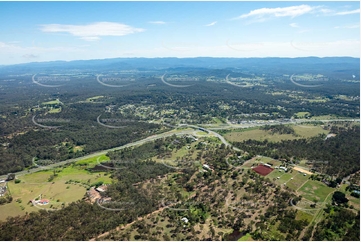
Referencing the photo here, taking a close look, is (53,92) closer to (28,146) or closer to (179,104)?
(179,104)

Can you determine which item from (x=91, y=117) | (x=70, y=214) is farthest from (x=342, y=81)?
(x=70, y=214)

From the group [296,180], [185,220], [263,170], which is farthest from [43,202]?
[296,180]

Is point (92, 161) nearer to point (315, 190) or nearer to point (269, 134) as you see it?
point (315, 190)

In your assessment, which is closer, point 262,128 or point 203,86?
point 262,128

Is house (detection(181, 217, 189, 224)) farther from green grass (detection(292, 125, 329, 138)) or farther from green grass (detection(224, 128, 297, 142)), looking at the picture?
green grass (detection(292, 125, 329, 138))

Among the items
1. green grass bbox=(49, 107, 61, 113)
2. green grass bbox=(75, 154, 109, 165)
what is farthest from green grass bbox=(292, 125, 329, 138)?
green grass bbox=(49, 107, 61, 113)

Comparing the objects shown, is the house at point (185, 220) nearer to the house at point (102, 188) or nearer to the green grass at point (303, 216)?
the green grass at point (303, 216)
